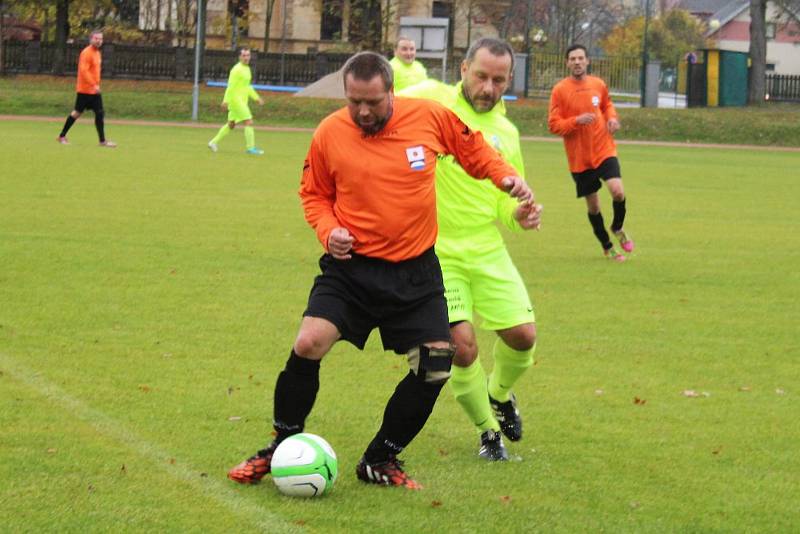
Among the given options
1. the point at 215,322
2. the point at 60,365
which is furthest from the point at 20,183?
the point at 60,365

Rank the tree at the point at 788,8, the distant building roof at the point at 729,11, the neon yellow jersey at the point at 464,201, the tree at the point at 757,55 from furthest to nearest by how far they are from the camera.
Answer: the distant building roof at the point at 729,11
the tree at the point at 788,8
the tree at the point at 757,55
the neon yellow jersey at the point at 464,201

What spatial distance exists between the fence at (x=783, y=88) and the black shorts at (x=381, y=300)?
168ft

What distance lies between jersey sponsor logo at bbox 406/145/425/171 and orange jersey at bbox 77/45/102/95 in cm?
2185

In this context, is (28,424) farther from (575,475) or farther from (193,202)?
(193,202)

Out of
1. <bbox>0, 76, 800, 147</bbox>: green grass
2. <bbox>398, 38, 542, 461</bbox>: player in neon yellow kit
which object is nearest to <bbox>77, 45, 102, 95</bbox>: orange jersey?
<bbox>0, 76, 800, 147</bbox>: green grass

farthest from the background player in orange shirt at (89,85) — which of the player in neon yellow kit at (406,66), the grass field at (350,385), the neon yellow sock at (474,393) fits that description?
the neon yellow sock at (474,393)

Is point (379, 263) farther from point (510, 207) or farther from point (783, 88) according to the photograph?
point (783, 88)

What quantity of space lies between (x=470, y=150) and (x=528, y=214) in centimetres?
38

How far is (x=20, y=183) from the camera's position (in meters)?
18.5

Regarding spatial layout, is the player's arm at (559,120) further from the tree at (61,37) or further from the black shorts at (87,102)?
the tree at (61,37)

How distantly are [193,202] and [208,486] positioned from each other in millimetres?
12148

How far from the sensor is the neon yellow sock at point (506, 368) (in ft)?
21.3

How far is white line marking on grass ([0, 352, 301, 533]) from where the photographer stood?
17.0ft

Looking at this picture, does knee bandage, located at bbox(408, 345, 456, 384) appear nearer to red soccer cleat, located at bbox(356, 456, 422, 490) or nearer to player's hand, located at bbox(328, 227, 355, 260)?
red soccer cleat, located at bbox(356, 456, 422, 490)
